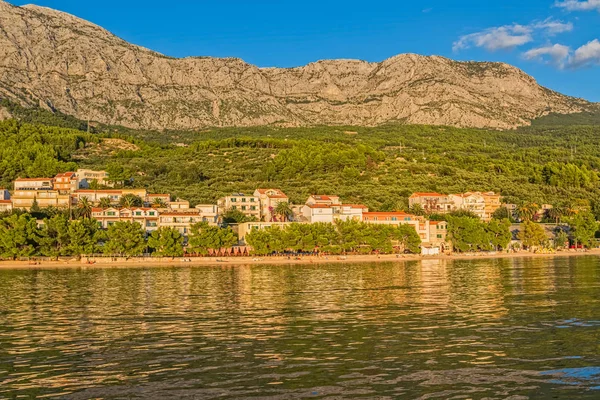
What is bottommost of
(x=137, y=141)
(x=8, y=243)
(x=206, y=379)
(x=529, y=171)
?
(x=206, y=379)

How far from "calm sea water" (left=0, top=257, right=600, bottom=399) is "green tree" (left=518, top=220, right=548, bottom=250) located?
58.9m

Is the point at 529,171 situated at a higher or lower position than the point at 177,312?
higher

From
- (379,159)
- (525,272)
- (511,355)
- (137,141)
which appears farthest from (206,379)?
(137,141)

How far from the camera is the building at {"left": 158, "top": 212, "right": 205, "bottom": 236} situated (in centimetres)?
10581

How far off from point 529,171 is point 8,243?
4705 inches

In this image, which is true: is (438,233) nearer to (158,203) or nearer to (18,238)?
(158,203)

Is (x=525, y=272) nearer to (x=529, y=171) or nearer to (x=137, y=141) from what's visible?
(x=529, y=171)

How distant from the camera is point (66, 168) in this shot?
14400cm

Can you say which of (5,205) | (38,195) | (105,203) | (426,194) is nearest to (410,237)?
(426,194)

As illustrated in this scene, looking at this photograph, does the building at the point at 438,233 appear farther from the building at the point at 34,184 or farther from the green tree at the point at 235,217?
the building at the point at 34,184

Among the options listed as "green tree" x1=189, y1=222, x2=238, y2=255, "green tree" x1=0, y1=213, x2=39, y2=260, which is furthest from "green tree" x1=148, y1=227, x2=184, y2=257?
"green tree" x1=0, y1=213, x2=39, y2=260

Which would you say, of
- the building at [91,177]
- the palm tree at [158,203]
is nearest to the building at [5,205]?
the building at [91,177]

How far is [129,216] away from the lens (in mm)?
106625

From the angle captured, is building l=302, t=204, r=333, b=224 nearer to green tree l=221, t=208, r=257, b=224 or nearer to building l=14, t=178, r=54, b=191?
green tree l=221, t=208, r=257, b=224
